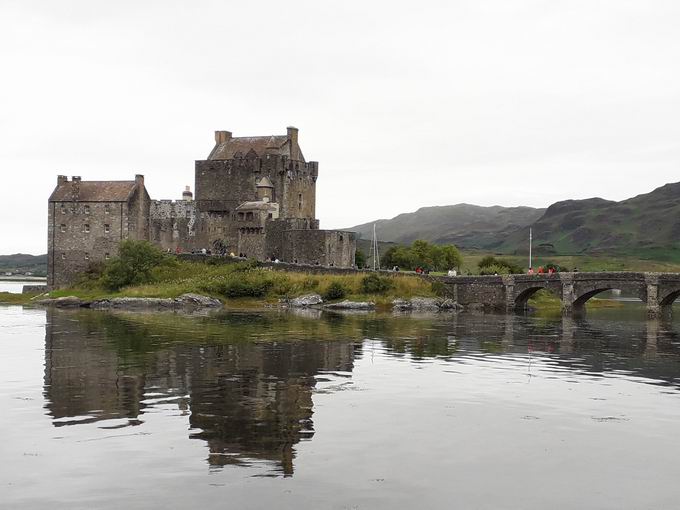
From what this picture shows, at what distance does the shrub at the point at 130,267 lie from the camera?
9712cm

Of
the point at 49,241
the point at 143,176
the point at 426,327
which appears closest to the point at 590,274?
the point at 426,327

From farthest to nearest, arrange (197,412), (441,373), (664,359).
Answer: (664,359)
(441,373)
(197,412)

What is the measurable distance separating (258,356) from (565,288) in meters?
58.4

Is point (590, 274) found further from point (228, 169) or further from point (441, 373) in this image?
point (441, 373)

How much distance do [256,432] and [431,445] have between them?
4.99 meters

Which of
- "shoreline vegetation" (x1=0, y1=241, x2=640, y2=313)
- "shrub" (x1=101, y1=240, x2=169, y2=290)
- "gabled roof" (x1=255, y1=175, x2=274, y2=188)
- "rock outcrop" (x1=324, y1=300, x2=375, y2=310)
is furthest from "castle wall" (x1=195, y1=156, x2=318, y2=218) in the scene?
"rock outcrop" (x1=324, y1=300, x2=375, y2=310)

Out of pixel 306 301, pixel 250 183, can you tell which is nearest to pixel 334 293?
pixel 306 301

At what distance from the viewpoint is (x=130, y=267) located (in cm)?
9675

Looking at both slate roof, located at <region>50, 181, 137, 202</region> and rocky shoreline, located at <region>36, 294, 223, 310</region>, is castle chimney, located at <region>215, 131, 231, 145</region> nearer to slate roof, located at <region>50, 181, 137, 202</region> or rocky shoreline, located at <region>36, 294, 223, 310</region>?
slate roof, located at <region>50, 181, 137, 202</region>

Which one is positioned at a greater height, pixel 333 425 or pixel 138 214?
pixel 138 214

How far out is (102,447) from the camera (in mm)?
21891

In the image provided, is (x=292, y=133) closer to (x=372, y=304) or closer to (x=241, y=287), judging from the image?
(x=241, y=287)

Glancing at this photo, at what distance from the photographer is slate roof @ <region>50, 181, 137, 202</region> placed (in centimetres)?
10550

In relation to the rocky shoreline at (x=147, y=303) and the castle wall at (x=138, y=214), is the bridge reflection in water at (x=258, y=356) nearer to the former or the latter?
the rocky shoreline at (x=147, y=303)
